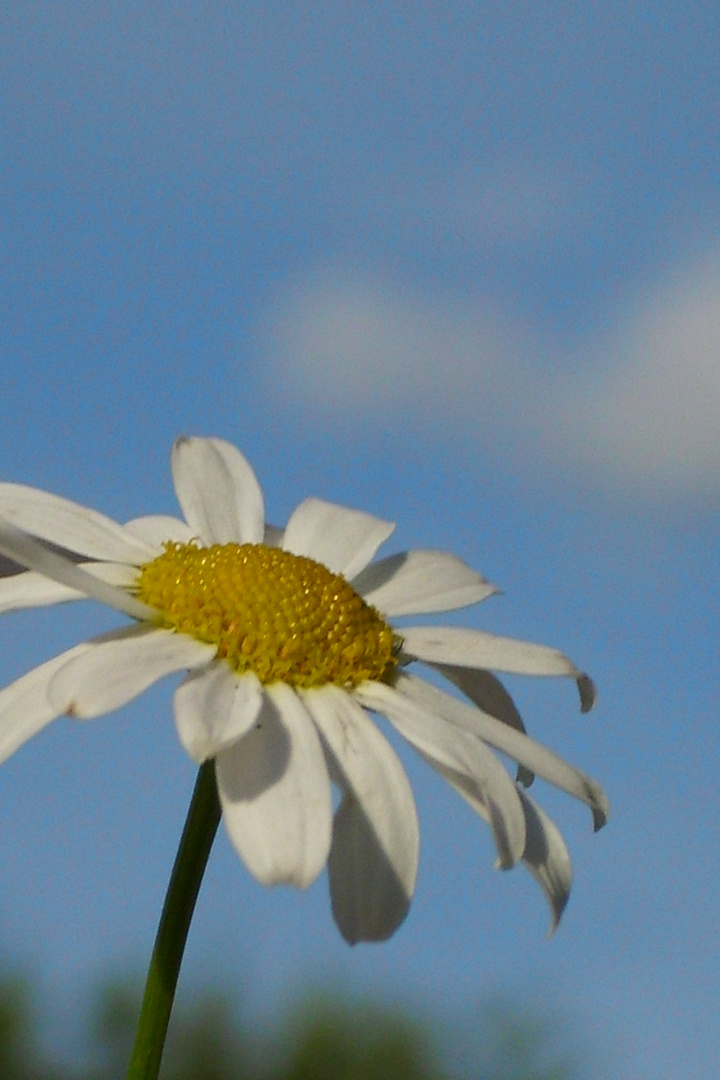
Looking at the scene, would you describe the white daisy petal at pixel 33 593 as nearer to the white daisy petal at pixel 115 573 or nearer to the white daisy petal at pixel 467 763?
the white daisy petal at pixel 115 573

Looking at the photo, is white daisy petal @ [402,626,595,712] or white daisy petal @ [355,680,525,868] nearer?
white daisy petal @ [355,680,525,868]

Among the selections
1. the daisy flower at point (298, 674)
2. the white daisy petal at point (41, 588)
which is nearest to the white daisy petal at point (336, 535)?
the daisy flower at point (298, 674)

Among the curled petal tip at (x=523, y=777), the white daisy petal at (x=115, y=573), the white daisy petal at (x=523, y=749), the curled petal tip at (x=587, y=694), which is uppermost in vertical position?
the curled petal tip at (x=587, y=694)

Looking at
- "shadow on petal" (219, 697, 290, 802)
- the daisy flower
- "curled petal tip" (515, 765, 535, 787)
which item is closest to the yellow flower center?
the daisy flower

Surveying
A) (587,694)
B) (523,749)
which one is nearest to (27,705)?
(523,749)

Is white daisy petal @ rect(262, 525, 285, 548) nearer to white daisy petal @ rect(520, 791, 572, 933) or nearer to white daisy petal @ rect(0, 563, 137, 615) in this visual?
white daisy petal @ rect(0, 563, 137, 615)

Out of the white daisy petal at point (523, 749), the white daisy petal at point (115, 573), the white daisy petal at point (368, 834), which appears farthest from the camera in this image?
the white daisy petal at point (115, 573)

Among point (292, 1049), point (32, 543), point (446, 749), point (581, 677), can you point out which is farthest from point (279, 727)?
point (292, 1049)
